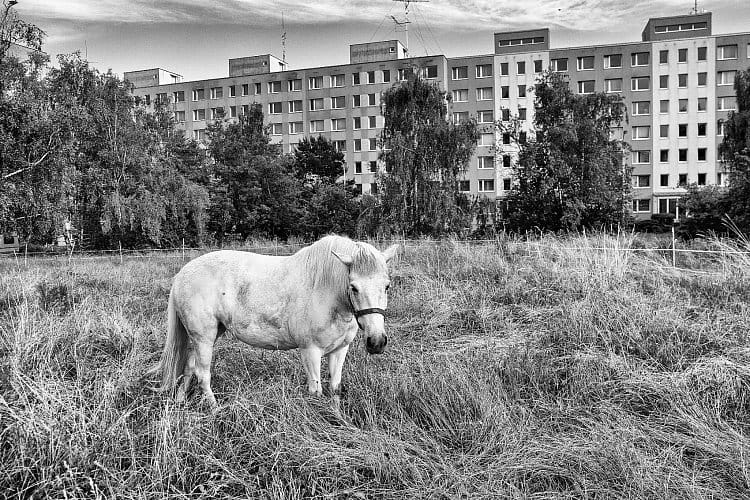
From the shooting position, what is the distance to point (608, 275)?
838 cm

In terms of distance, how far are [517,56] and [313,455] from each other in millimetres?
63737

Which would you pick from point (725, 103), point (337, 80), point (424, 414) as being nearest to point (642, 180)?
point (725, 103)

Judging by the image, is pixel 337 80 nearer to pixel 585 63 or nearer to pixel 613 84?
pixel 585 63

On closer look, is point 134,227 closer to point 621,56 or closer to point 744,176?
point 744,176

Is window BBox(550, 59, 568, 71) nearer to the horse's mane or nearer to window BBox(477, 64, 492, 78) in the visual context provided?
window BBox(477, 64, 492, 78)

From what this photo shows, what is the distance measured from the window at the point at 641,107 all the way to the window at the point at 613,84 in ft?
8.08

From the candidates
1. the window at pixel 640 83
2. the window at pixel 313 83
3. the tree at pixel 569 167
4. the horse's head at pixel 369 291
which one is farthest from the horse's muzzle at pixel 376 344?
the window at pixel 313 83

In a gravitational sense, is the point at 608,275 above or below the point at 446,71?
below

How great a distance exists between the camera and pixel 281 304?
14.6ft

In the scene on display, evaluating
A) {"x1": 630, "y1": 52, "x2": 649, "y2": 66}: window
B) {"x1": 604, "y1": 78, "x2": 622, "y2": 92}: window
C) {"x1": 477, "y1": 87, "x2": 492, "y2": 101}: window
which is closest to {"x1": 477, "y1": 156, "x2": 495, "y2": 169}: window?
{"x1": 477, "y1": 87, "x2": 492, "y2": 101}: window

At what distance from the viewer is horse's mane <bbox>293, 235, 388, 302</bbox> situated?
3.92m

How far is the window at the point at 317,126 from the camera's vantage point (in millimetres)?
66750

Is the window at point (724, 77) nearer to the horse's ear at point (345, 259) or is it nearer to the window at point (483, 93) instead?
the window at point (483, 93)

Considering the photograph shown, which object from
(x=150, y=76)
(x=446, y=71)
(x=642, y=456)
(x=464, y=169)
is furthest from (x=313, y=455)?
(x=150, y=76)
